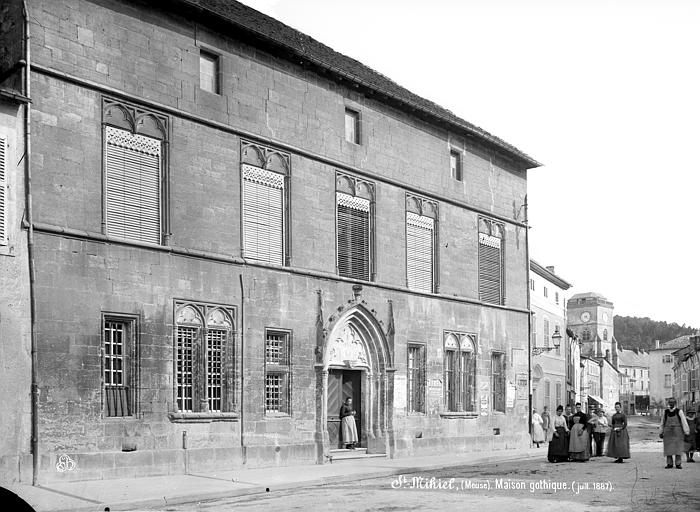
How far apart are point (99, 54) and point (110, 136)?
1687mm

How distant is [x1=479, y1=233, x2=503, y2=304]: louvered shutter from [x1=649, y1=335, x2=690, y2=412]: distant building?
375 feet

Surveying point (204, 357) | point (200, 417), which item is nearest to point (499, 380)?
point (204, 357)

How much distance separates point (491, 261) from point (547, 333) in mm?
22454

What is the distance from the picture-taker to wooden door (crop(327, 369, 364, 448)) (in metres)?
25.5

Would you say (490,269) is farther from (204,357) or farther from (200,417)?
(200,417)

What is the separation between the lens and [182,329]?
20906 millimetres

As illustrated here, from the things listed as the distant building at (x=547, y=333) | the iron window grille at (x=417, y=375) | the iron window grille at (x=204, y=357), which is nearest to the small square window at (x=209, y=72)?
the iron window grille at (x=204, y=357)

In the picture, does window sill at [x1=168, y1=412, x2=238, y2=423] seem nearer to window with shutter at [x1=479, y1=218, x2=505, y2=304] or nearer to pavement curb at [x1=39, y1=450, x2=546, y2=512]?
pavement curb at [x1=39, y1=450, x2=546, y2=512]

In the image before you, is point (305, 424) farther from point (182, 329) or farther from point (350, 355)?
point (182, 329)

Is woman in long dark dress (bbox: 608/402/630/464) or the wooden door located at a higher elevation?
the wooden door

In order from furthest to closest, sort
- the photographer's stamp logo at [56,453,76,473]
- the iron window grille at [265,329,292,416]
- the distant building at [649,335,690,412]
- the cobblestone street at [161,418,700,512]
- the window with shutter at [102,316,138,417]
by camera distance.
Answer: the distant building at [649,335,690,412] → the iron window grille at [265,329,292,416] → the window with shutter at [102,316,138,417] → the photographer's stamp logo at [56,453,76,473] → the cobblestone street at [161,418,700,512]

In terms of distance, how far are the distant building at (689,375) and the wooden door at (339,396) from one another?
69.1m

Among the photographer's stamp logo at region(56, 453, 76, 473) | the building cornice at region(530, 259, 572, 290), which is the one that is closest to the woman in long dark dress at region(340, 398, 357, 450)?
the photographer's stamp logo at region(56, 453, 76, 473)

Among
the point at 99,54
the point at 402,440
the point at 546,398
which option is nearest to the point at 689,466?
the point at 402,440
